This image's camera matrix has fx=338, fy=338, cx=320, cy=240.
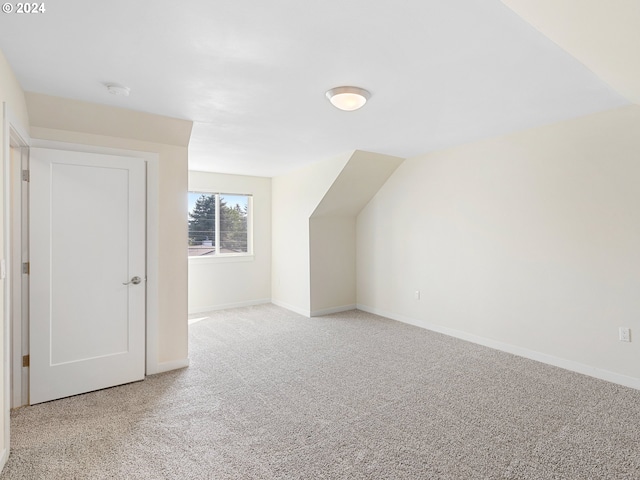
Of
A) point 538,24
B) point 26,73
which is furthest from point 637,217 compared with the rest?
point 26,73

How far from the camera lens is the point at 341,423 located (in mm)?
2359

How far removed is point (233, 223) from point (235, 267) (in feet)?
2.57

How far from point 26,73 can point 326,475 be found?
3.12m

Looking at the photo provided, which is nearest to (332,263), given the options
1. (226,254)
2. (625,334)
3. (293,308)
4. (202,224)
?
(293,308)

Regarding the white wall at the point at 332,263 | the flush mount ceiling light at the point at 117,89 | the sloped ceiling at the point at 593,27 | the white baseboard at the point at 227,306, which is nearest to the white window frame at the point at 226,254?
the white baseboard at the point at 227,306

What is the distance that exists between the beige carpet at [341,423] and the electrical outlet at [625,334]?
0.43 meters

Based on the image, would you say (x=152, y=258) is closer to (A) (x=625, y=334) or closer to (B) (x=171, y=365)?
(B) (x=171, y=365)

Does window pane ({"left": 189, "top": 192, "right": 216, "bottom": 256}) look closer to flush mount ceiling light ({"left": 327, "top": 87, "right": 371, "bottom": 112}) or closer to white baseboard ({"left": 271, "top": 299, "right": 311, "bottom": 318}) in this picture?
white baseboard ({"left": 271, "top": 299, "right": 311, "bottom": 318})

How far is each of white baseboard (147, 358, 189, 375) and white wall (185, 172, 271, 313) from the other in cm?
229

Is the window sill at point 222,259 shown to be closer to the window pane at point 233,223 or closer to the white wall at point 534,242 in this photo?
the window pane at point 233,223

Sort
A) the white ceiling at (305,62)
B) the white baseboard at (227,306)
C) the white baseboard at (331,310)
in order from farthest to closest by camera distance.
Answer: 1. the white baseboard at (227,306)
2. the white baseboard at (331,310)
3. the white ceiling at (305,62)

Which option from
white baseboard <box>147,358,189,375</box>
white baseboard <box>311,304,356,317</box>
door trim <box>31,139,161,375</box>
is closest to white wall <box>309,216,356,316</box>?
white baseboard <box>311,304,356,317</box>

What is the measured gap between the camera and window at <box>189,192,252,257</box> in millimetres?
5652

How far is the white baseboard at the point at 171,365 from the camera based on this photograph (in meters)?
3.20
